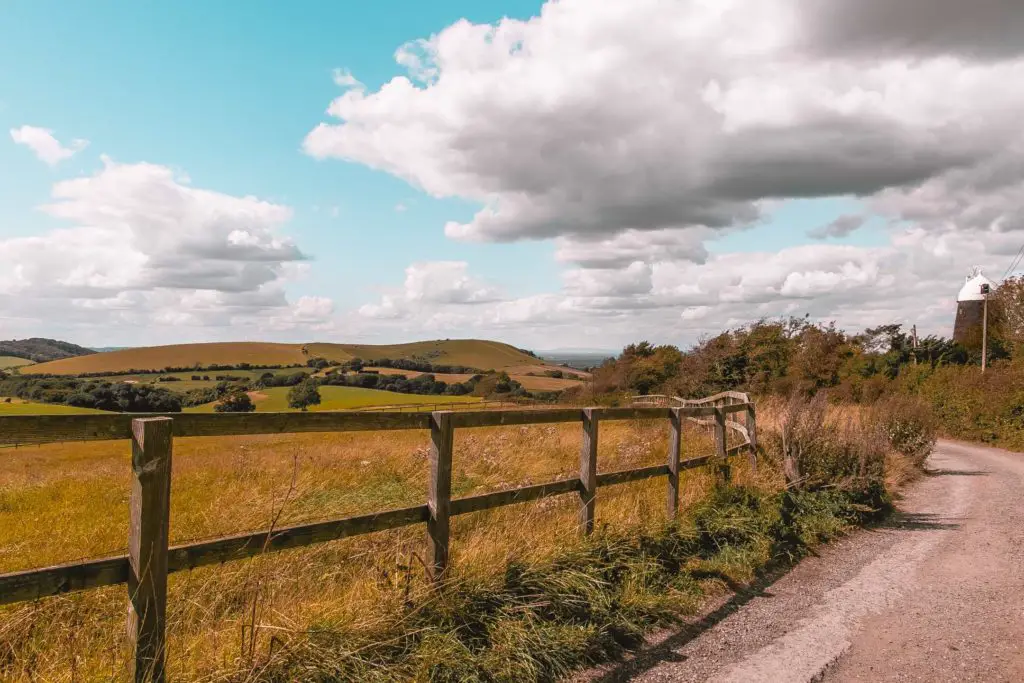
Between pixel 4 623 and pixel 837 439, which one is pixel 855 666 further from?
pixel 837 439

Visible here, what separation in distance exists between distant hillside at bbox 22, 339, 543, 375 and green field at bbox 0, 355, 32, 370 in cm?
264

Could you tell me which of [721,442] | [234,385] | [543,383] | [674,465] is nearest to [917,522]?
[721,442]

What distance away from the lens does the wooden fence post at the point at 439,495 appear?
4625 millimetres

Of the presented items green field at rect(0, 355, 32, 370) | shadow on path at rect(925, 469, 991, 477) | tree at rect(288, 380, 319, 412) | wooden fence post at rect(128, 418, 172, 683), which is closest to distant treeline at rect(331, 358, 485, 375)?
tree at rect(288, 380, 319, 412)

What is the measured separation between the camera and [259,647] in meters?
3.72

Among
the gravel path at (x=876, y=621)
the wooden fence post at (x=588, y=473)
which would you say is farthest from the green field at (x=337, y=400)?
the gravel path at (x=876, y=621)

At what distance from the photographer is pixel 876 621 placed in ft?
18.4

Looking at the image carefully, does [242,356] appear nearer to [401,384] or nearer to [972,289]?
[401,384]

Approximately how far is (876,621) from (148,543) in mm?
5651

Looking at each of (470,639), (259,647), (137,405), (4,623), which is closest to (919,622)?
(470,639)

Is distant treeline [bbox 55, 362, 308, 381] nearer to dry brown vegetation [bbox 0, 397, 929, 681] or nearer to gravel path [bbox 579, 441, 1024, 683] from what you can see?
dry brown vegetation [bbox 0, 397, 929, 681]

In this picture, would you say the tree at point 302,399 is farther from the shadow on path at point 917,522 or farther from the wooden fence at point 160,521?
the wooden fence at point 160,521

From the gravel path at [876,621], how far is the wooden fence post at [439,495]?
1.29 m

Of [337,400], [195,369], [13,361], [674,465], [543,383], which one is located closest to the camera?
[674,465]
